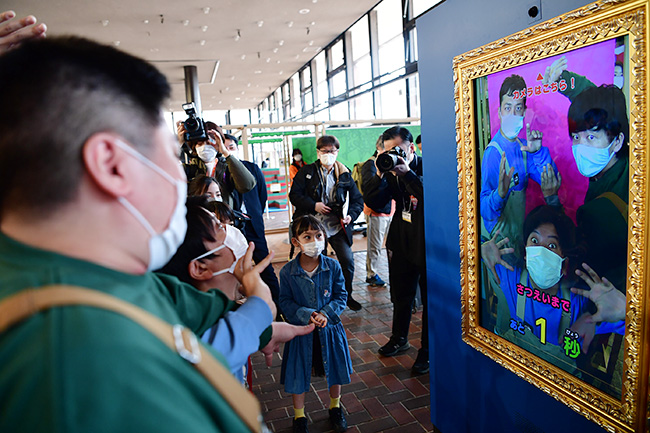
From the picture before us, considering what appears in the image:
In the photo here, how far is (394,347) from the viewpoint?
380cm

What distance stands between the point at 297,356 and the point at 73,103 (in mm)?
2322

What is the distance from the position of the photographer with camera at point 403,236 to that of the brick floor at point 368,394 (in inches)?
6.5

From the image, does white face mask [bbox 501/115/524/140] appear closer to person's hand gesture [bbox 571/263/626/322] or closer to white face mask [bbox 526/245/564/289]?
white face mask [bbox 526/245/564/289]

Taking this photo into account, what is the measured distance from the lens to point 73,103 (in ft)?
2.14

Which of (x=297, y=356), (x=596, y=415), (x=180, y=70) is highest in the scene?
(x=180, y=70)

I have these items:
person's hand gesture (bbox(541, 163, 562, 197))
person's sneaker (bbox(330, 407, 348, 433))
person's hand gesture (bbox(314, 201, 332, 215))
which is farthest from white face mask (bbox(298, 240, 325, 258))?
person's hand gesture (bbox(314, 201, 332, 215))

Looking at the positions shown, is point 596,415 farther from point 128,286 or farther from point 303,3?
point 303,3

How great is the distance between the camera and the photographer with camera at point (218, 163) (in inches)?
145

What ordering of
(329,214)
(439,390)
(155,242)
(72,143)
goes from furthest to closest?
(329,214)
(439,390)
(155,242)
(72,143)

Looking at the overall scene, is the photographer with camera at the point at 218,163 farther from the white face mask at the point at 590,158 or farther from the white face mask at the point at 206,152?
the white face mask at the point at 590,158

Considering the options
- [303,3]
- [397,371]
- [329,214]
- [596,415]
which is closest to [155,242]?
[596,415]

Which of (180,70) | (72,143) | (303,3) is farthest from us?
(180,70)

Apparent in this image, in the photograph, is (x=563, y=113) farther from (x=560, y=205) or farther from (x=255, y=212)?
(x=255, y=212)

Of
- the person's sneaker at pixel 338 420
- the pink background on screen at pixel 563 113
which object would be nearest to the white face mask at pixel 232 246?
the pink background on screen at pixel 563 113
